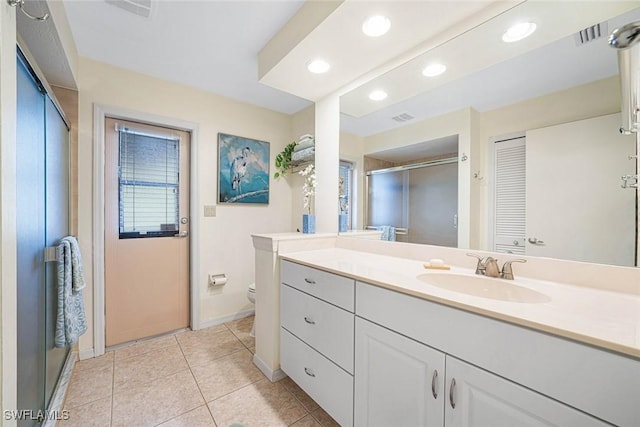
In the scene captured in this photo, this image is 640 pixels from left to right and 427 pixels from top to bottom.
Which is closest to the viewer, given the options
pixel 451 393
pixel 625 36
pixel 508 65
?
pixel 625 36

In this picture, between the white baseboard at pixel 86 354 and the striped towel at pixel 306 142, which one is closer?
the white baseboard at pixel 86 354

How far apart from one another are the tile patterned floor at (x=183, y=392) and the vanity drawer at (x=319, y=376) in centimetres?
16

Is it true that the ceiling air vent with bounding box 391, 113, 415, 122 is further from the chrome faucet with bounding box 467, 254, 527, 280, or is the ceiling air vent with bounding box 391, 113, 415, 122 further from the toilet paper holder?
the toilet paper holder

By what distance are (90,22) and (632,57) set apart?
2.72 meters

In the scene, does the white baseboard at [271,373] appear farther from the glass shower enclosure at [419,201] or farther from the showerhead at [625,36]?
the showerhead at [625,36]

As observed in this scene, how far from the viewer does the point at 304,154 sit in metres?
2.58

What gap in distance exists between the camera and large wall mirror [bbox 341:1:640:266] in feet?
3.13

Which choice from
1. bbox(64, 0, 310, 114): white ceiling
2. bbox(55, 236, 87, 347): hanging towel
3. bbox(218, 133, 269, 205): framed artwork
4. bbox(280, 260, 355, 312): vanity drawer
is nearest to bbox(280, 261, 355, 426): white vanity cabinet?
bbox(280, 260, 355, 312): vanity drawer

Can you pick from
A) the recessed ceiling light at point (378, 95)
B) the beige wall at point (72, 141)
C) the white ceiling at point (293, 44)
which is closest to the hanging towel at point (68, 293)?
Result: the beige wall at point (72, 141)

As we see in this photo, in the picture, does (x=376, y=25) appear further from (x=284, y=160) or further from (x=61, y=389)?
(x=61, y=389)

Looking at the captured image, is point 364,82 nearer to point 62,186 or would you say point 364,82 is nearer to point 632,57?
point 632,57

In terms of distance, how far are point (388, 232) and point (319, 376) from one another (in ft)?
3.15

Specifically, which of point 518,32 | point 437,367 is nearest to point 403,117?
point 518,32

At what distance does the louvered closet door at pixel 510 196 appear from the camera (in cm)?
117
